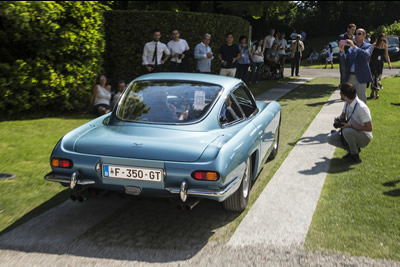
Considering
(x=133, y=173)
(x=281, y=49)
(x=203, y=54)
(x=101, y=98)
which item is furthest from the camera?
(x=281, y=49)

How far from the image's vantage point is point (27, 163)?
6.82 metres

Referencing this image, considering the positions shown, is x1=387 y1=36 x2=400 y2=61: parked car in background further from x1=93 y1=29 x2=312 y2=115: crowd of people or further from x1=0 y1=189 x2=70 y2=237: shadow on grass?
x1=0 y1=189 x2=70 y2=237: shadow on grass

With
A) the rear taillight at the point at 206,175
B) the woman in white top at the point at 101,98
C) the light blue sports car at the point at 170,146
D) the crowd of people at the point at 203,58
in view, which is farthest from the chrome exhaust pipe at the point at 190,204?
the woman in white top at the point at 101,98

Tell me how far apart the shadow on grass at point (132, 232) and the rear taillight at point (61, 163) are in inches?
26.2

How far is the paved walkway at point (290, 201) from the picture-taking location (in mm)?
4422

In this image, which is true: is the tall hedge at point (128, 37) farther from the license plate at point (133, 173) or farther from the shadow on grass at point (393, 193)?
the license plate at point (133, 173)

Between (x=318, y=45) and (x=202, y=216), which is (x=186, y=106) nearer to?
(x=202, y=216)

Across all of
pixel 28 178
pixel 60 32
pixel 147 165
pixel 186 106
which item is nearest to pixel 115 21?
pixel 60 32

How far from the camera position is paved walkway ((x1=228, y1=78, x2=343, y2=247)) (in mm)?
4422

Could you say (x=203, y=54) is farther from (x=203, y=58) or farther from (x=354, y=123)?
(x=354, y=123)

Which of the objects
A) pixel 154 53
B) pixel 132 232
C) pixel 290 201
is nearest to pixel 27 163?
pixel 132 232

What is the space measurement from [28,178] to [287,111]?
25.1 ft

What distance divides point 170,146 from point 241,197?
113cm

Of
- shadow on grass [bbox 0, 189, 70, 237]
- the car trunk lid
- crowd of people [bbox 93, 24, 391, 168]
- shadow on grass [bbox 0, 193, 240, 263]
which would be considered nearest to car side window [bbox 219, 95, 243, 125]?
the car trunk lid
